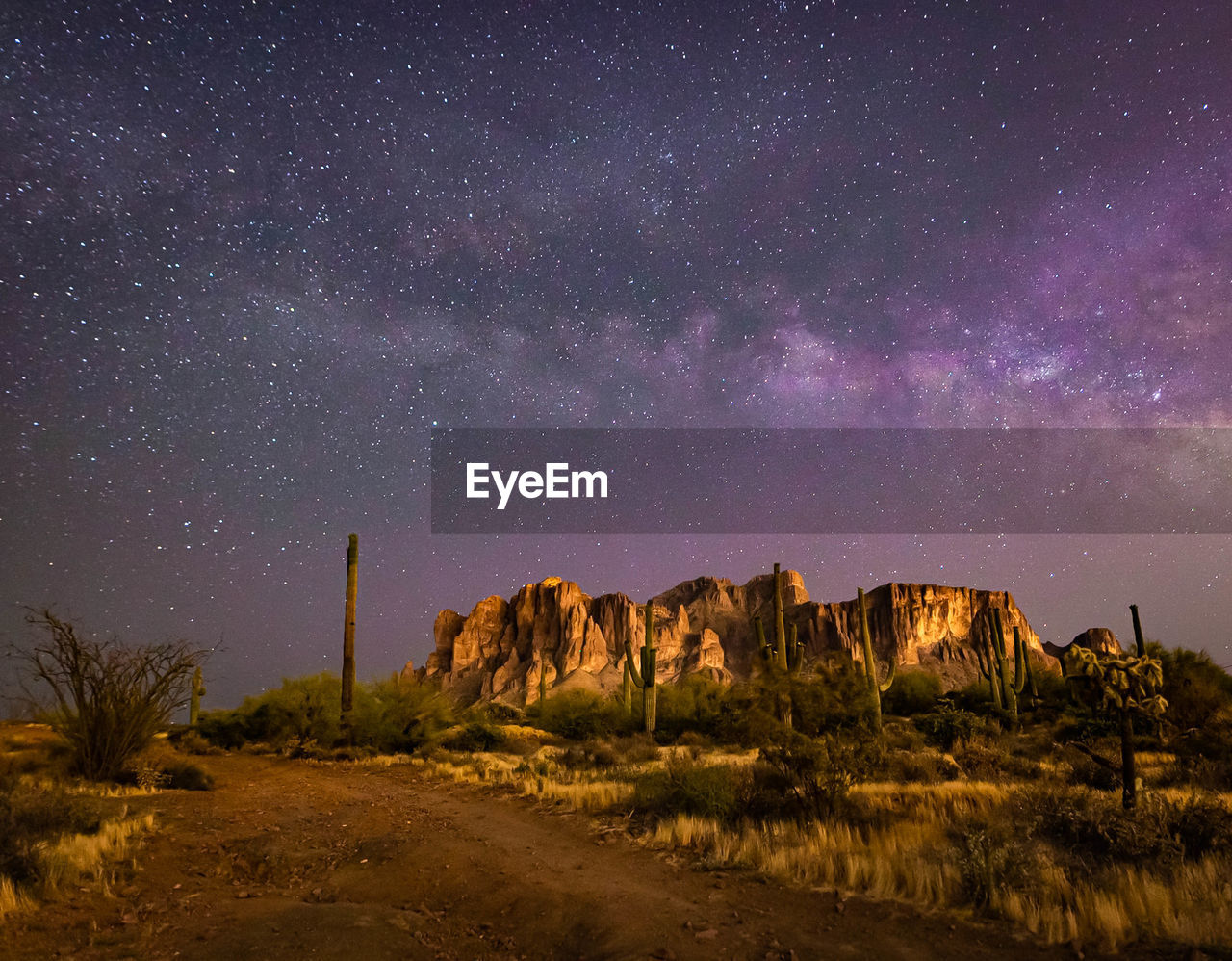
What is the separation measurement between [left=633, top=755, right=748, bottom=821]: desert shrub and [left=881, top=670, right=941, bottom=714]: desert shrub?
104 feet

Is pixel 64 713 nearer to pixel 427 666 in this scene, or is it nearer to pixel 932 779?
pixel 932 779

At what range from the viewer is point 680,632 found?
11806 cm

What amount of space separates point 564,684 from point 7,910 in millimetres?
102535

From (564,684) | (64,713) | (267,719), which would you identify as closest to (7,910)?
(64,713)

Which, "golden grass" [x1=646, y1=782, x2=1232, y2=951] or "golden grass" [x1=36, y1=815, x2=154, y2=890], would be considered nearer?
"golden grass" [x1=646, y1=782, x2=1232, y2=951]

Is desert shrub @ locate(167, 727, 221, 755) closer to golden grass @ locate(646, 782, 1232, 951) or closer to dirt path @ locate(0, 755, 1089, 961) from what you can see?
dirt path @ locate(0, 755, 1089, 961)

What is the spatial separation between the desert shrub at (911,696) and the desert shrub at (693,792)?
3180 centimetres

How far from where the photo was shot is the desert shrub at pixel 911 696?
4026cm

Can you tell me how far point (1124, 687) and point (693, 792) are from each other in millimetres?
6205

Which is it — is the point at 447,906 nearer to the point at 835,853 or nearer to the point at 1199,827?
the point at 835,853

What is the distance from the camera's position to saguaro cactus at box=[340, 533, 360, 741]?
2295 centimetres

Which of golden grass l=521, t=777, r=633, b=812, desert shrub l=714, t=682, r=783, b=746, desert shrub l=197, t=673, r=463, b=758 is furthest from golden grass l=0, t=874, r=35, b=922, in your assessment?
desert shrub l=197, t=673, r=463, b=758

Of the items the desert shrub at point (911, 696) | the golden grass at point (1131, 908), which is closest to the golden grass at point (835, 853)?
the golden grass at point (1131, 908)

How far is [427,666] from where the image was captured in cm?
12050
